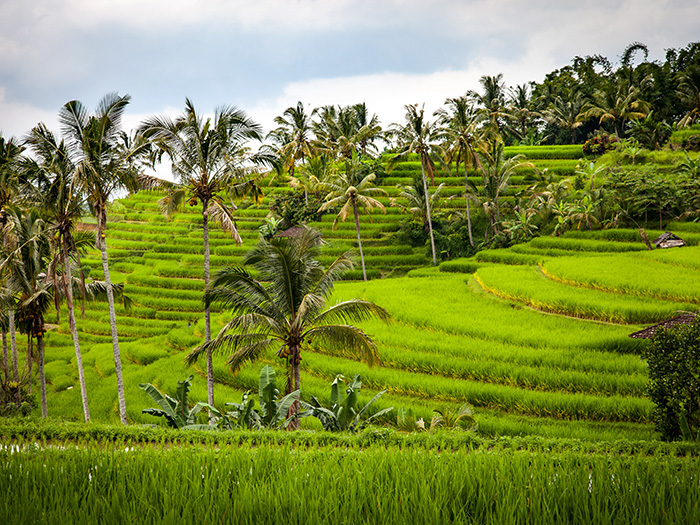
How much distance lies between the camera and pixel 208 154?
11188mm

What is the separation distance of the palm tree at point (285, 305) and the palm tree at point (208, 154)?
6.04 feet

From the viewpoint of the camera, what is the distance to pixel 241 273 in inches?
361

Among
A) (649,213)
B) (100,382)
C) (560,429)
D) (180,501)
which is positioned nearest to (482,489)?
(180,501)

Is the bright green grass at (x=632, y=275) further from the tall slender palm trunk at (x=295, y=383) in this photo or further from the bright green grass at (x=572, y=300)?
the tall slender palm trunk at (x=295, y=383)

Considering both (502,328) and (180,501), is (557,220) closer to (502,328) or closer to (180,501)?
(502,328)

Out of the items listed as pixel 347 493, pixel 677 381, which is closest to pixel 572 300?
pixel 677 381

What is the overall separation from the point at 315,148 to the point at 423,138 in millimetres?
12064

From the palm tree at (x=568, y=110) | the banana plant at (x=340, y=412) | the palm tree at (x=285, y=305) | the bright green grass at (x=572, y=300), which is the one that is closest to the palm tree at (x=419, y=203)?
the bright green grass at (x=572, y=300)

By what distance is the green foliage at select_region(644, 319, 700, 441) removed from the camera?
6926 mm

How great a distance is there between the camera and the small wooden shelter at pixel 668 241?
55.5ft

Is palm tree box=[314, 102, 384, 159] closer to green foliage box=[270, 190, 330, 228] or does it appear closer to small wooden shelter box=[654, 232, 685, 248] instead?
green foliage box=[270, 190, 330, 228]

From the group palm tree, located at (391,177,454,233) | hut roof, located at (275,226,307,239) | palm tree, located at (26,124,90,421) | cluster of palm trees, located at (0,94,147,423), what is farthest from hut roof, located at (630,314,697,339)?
hut roof, located at (275,226,307,239)

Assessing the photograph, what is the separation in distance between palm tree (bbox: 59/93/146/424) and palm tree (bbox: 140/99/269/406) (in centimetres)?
71

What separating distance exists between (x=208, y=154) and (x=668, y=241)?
1637cm
